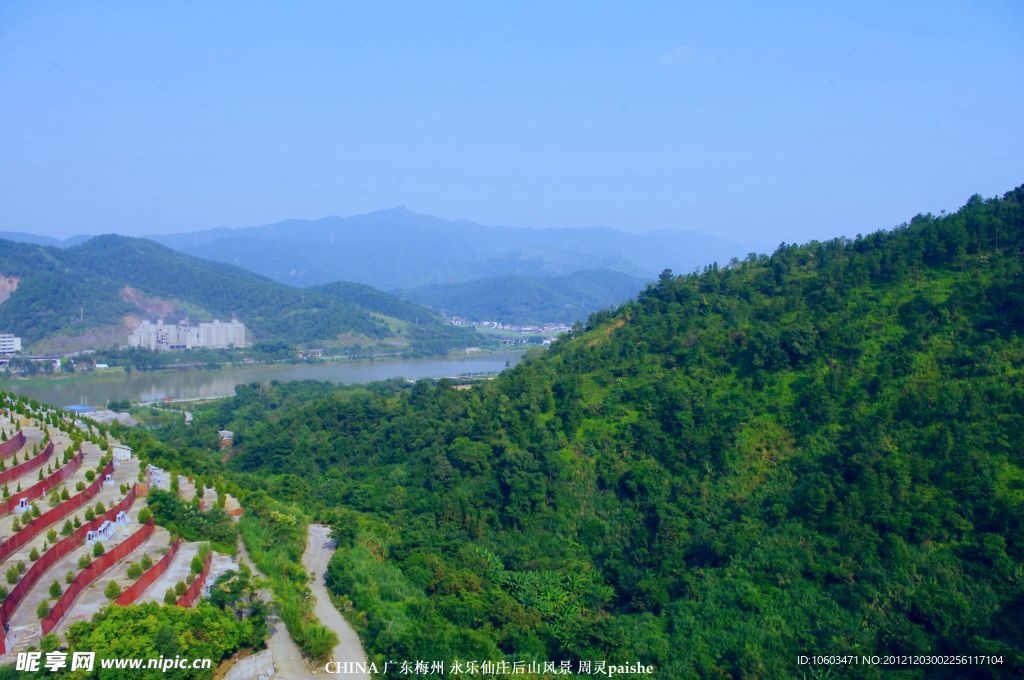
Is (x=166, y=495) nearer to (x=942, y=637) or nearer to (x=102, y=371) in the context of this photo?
(x=942, y=637)

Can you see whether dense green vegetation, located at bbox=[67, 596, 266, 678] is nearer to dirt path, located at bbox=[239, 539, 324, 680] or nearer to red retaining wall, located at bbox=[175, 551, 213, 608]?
red retaining wall, located at bbox=[175, 551, 213, 608]

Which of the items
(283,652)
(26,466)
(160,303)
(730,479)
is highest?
(160,303)

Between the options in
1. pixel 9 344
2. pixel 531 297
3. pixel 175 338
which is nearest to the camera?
pixel 9 344

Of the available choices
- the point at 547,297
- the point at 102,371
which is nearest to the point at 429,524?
the point at 102,371

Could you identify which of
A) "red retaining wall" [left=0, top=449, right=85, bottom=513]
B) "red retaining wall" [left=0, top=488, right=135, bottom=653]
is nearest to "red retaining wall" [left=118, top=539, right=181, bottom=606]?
"red retaining wall" [left=0, top=488, right=135, bottom=653]

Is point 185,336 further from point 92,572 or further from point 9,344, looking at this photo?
point 92,572

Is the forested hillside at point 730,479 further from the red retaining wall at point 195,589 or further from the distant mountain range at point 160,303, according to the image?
the distant mountain range at point 160,303

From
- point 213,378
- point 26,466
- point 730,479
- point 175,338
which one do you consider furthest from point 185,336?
point 730,479
